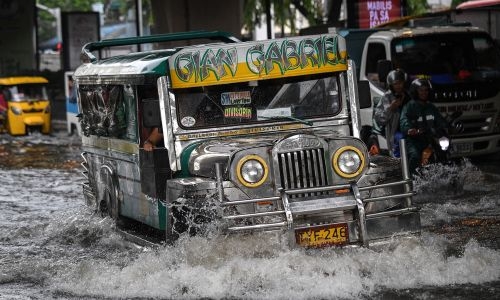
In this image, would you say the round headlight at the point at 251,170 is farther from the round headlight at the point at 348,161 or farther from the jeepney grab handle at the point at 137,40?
the jeepney grab handle at the point at 137,40

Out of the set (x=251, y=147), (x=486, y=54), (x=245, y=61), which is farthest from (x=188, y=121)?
(x=486, y=54)

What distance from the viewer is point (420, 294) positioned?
8109 mm

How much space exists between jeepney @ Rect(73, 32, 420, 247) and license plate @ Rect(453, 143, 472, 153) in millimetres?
6747

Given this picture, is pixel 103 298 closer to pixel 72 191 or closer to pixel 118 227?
Result: pixel 118 227

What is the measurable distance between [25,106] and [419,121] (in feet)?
63.5

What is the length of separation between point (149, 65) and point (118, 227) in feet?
7.49

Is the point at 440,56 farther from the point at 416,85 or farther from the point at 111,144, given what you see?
the point at 111,144

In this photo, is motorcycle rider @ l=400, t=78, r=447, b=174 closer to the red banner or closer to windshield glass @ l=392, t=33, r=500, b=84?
windshield glass @ l=392, t=33, r=500, b=84

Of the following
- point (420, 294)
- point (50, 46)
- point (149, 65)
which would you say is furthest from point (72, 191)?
point (50, 46)

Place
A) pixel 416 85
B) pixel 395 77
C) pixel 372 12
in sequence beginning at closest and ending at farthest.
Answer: pixel 416 85, pixel 395 77, pixel 372 12

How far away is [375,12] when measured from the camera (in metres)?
24.8

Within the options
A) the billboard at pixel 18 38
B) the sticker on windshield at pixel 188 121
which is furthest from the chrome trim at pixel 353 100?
the billboard at pixel 18 38

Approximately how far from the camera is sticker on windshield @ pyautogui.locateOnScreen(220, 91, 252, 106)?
997cm

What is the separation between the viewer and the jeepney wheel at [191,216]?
8766 millimetres
